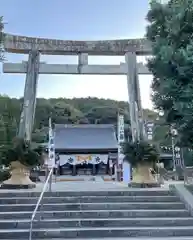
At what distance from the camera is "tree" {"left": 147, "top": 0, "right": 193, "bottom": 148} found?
4.84 meters

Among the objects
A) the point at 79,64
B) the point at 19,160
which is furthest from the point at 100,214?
the point at 79,64

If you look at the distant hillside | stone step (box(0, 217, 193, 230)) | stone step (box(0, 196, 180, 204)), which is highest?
the distant hillside

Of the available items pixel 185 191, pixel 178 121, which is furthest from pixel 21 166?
pixel 178 121

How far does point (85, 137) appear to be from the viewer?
92.3 ft

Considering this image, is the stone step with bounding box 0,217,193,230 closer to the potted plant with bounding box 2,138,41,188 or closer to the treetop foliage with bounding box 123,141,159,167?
the treetop foliage with bounding box 123,141,159,167

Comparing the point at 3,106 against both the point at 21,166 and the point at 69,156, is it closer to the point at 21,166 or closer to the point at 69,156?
the point at 69,156

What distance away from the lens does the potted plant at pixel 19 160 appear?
360 inches

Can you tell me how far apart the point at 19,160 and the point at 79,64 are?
5544mm

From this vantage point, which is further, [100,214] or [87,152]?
[87,152]

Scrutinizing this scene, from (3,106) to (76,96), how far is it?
12.4 metres

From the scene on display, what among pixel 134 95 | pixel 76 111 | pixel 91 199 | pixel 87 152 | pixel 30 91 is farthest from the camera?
pixel 76 111

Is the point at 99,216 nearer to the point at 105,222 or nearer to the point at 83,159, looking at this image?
the point at 105,222

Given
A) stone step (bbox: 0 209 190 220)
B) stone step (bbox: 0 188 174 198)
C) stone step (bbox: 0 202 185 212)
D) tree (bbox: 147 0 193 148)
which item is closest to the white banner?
stone step (bbox: 0 188 174 198)

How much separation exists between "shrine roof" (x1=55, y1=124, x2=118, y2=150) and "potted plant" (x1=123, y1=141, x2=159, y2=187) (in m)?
16.4
